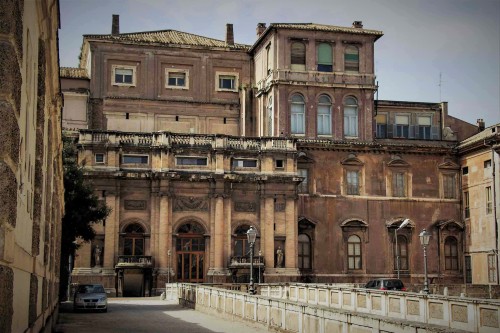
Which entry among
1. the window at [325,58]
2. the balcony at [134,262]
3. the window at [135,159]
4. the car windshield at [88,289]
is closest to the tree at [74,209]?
the car windshield at [88,289]

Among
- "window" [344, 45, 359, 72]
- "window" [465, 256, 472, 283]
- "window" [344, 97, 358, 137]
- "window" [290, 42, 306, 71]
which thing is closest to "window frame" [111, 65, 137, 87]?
"window" [290, 42, 306, 71]

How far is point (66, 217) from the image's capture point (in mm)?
42406

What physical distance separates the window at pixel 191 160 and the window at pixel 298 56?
10.8m

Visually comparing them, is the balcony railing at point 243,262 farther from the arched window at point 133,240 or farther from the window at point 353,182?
the window at point 353,182

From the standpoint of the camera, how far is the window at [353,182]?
60.4 meters

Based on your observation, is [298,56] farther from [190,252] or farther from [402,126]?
[190,252]

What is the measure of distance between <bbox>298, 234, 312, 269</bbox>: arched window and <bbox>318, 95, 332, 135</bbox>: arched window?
28.5 feet

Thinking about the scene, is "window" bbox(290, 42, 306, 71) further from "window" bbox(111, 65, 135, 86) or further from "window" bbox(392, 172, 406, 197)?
"window" bbox(111, 65, 135, 86)

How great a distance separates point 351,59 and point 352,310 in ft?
122

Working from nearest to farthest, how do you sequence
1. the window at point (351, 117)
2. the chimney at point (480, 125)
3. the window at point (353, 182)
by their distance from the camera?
the window at point (353, 182)
the window at point (351, 117)
the chimney at point (480, 125)

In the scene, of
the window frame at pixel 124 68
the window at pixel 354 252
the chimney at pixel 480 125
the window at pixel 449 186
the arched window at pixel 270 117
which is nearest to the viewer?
the window at pixel 354 252

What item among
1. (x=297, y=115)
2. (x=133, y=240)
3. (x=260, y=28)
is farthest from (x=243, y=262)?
(x=260, y=28)

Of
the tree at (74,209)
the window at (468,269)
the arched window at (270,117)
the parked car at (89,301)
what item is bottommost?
the parked car at (89,301)

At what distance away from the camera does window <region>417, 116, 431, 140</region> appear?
218 feet
